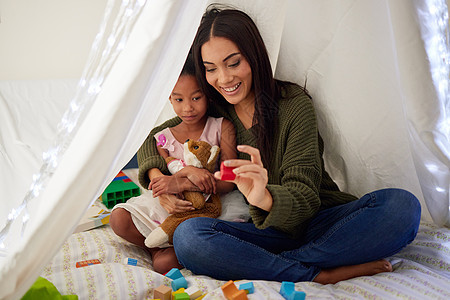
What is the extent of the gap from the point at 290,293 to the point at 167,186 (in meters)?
0.49

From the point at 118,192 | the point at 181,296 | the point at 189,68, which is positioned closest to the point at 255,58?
the point at 189,68

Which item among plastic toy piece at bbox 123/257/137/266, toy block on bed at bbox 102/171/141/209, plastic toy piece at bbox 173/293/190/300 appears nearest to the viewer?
plastic toy piece at bbox 173/293/190/300

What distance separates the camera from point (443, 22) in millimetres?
954

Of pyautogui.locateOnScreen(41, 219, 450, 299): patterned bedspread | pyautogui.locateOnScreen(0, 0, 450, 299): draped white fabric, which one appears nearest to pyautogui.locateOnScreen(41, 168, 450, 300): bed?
pyautogui.locateOnScreen(41, 219, 450, 299): patterned bedspread

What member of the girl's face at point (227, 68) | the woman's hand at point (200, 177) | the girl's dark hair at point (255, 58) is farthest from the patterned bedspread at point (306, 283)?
the girl's face at point (227, 68)

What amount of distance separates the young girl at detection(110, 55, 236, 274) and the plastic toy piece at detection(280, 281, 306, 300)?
36 cm

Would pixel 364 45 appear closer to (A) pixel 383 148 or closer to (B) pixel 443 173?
(A) pixel 383 148

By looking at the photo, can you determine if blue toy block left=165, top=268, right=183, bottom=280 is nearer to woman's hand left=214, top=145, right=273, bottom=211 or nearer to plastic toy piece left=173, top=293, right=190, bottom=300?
plastic toy piece left=173, top=293, right=190, bottom=300

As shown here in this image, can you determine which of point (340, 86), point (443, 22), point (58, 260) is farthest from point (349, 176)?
point (58, 260)

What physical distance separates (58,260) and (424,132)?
999mm

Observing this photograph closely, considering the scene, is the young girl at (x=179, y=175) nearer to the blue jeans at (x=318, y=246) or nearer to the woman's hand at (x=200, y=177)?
the woman's hand at (x=200, y=177)

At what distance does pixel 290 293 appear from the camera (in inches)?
36.6

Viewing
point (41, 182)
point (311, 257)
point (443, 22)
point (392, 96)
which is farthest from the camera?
point (392, 96)

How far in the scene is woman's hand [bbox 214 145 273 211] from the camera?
0.86 m
